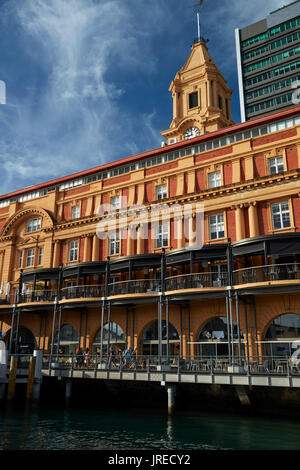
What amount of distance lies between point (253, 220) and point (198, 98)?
1015 inches

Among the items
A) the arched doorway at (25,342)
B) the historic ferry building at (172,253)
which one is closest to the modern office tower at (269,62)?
the historic ferry building at (172,253)

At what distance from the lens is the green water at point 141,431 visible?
15539 mm

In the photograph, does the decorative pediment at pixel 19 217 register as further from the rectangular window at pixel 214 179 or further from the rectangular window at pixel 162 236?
the rectangular window at pixel 214 179

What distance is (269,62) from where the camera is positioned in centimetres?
8438

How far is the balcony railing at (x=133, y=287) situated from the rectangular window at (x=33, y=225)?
13.6 metres

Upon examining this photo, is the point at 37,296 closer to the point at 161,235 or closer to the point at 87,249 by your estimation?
the point at 87,249

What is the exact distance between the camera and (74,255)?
38.3m

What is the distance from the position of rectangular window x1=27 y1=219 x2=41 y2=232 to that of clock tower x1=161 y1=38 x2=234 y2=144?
19.1m

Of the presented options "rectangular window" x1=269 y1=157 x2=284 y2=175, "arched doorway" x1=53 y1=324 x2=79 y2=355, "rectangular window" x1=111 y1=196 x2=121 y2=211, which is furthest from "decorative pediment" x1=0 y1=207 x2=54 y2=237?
"rectangular window" x1=269 y1=157 x2=284 y2=175

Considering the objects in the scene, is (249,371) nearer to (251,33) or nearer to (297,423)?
(297,423)

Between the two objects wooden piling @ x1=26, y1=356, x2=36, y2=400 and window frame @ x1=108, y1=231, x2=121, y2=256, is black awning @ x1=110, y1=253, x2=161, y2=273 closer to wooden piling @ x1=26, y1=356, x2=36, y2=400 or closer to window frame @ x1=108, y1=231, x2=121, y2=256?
window frame @ x1=108, y1=231, x2=121, y2=256

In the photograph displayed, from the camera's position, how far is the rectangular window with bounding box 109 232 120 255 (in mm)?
35719

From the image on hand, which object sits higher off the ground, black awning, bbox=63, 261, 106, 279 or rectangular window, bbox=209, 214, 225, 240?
rectangular window, bbox=209, 214, 225, 240
